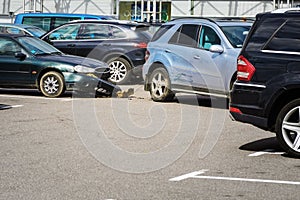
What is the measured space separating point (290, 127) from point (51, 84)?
326 inches

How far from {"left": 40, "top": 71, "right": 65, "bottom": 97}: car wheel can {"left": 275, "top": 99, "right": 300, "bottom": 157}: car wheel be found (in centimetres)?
792

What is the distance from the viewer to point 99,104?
15766 millimetres

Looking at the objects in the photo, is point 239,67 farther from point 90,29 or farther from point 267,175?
point 90,29

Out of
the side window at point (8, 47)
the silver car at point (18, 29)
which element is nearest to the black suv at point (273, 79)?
the side window at point (8, 47)

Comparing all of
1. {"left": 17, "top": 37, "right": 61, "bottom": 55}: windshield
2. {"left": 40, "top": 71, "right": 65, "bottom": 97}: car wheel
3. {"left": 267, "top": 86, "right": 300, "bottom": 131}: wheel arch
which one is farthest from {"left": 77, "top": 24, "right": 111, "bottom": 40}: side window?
{"left": 267, "top": 86, "right": 300, "bottom": 131}: wheel arch

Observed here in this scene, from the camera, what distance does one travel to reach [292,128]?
991 cm

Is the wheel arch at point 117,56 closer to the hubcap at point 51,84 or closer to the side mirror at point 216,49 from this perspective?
the hubcap at point 51,84

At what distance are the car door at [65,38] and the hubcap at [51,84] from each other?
437 centimetres

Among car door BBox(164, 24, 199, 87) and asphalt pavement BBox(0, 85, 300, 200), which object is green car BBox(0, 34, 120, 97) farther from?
car door BBox(164, 24, 199, 87)

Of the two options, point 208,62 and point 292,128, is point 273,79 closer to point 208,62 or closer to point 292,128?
point 292,128

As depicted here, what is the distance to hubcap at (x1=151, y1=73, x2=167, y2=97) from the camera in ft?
53.1

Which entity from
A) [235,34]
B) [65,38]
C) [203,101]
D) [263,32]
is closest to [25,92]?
[65,38]

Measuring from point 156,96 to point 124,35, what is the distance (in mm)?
4870

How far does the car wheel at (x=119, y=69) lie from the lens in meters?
20.4
